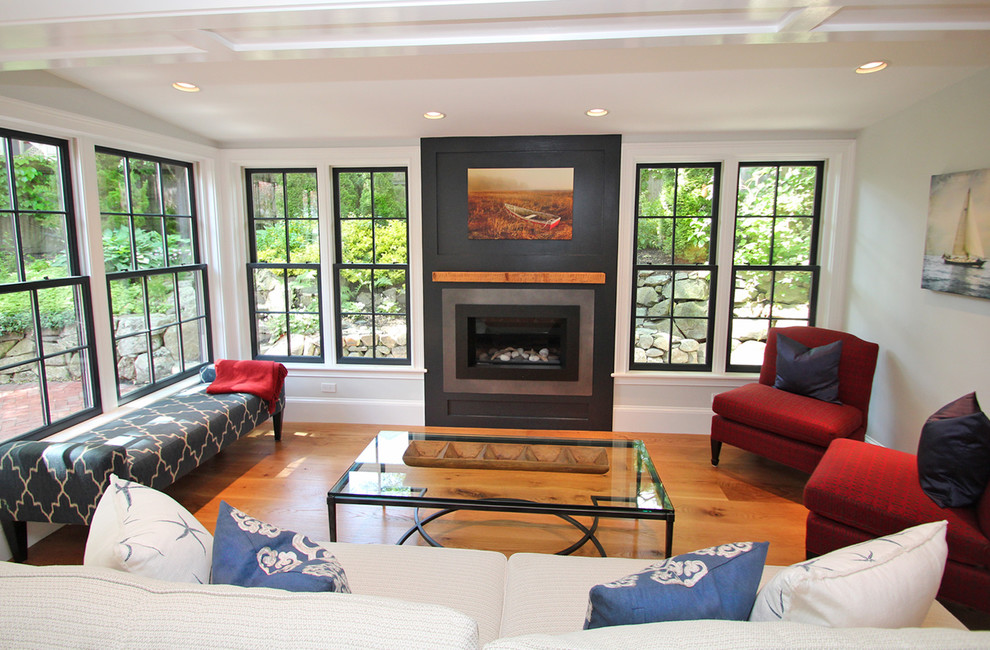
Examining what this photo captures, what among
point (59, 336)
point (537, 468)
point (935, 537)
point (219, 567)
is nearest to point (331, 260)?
point (59, 336)

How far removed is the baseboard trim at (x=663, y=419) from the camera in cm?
430

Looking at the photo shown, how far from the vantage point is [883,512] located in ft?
7.32

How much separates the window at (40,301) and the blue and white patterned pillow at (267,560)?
7.21ft

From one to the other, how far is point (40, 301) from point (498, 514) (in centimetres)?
261

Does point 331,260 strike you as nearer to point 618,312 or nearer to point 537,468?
point 618,312

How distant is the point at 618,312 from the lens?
4215 millimetres

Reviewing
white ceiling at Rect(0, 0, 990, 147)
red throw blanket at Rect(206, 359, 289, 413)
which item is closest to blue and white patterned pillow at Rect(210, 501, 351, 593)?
white ceiling at Rect(0, 0, 990, 147)

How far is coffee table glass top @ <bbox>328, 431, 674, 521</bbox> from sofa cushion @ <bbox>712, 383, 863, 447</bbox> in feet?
2.92

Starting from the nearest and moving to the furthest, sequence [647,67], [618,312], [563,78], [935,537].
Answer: [935,537], [647,67], [563,78], [618,312]

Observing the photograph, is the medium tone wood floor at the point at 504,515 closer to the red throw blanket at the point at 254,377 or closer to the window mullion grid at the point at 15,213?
the red throw blanket at the point at 254,377

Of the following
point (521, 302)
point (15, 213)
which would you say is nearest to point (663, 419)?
point (521, 302)

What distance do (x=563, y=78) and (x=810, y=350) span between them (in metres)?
2.32

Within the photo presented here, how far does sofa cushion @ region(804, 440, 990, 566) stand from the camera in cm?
204

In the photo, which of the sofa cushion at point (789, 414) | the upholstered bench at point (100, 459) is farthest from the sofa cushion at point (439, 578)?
the sofa cushion at point (789, 414)
